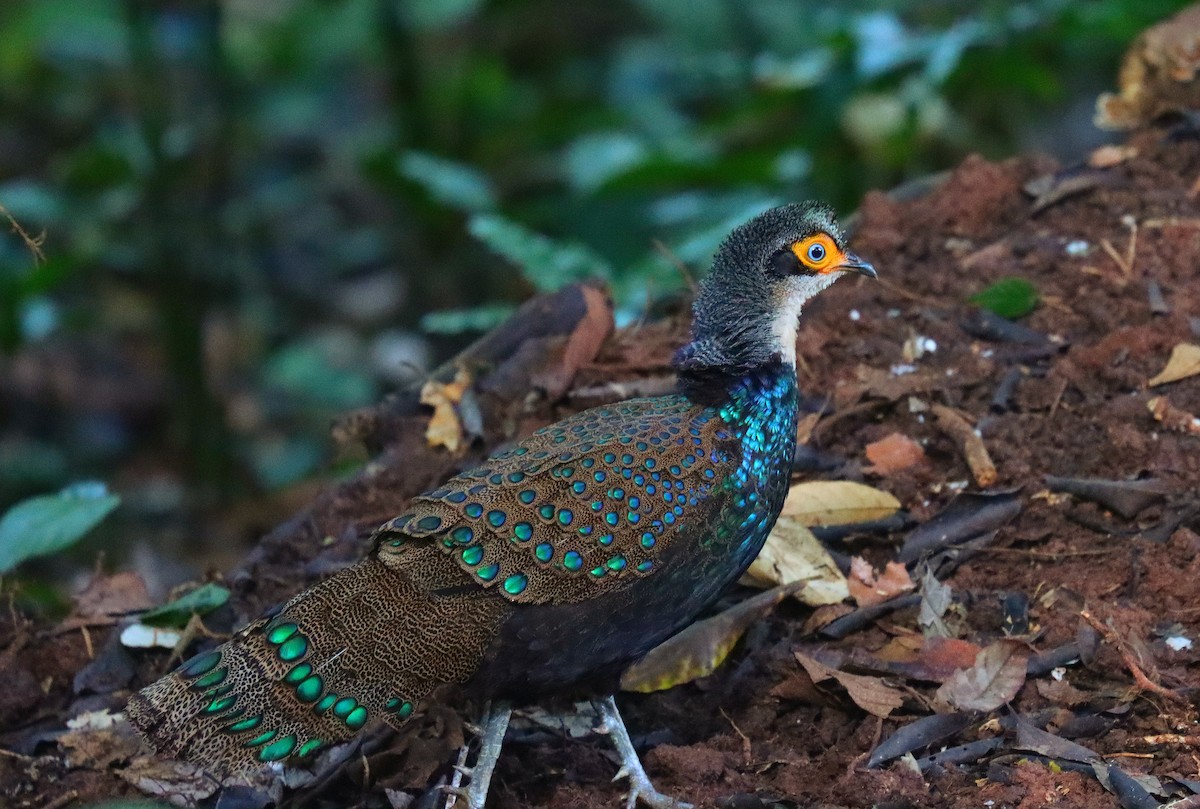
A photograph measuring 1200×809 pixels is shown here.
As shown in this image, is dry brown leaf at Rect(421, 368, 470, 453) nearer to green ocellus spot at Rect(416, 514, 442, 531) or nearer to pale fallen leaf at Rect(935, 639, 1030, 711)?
green ocellus spot at Rect(416, 514, 442, 531)

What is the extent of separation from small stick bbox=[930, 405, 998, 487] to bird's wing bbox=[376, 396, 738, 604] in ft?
3.35

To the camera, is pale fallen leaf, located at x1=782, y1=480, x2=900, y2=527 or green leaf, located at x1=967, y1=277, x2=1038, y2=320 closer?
pale fallen leaf, located at x1=782, y1=480, x2=900, y2=527

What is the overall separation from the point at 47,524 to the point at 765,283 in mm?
2408

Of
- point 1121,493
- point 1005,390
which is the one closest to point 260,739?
point 1121,493

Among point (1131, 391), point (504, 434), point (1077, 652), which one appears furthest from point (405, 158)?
point (1077, 652)

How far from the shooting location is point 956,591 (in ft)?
12.9

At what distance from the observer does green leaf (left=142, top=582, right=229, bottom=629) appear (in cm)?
417

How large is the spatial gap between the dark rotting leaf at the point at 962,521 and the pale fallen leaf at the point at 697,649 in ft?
1.34

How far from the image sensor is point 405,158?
22.7ft

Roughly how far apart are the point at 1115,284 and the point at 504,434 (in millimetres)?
2183

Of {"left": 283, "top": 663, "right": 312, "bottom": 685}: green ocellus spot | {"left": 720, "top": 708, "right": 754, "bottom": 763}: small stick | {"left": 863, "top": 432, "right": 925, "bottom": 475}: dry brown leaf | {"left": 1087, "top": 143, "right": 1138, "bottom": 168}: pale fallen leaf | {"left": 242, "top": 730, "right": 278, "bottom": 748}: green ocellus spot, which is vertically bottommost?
{"left": 720, "top": 708, "right": 754, "bottom": 763}: small stick

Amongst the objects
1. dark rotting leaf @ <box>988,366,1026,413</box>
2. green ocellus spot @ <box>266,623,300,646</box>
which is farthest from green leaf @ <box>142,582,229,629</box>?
dark rotting leaf @ <box>988,366,1026,413</box>

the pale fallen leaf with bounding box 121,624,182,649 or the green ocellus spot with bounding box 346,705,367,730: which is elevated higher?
the green ocellus spot with bounding box 346,705,367,730

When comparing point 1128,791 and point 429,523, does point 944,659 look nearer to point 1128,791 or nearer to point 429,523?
point 1128,791
